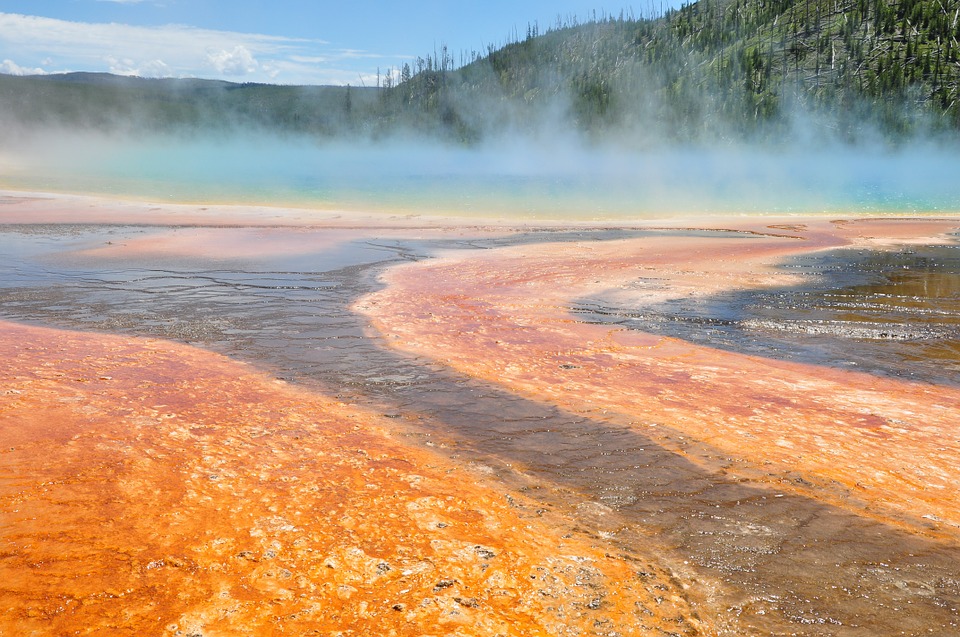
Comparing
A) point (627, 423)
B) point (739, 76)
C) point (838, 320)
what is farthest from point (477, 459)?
point (739, 76)

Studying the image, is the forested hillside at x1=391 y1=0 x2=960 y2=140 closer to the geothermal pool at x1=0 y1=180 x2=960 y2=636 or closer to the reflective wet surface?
the reflective wet surface

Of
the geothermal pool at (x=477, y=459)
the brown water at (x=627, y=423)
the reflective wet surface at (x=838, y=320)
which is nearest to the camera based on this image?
the geothermal pool at (x=477, y=459)

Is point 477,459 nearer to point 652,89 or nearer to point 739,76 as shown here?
point 739,76

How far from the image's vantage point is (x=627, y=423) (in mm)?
4945

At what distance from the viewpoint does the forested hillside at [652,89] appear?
316 ft

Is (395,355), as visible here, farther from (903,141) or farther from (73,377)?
(903,141)

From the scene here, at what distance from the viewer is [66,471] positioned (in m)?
3.97

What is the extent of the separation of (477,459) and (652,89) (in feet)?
427

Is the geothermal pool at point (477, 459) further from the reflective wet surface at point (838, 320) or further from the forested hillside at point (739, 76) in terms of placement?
the forested hillside at point (739, 76)

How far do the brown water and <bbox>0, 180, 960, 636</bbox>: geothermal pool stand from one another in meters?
0.02

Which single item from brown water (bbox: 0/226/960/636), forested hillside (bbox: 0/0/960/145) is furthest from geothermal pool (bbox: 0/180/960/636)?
forested hillside (bbox: 0/0/960/145)

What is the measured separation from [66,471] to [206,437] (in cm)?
80

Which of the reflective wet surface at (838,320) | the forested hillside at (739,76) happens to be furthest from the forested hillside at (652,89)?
the reflective wet surface at (838,320)

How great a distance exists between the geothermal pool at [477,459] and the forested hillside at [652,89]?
98855mm
